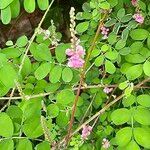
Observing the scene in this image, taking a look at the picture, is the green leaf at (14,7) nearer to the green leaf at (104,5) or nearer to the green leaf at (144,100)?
the green leaf at (104,5)

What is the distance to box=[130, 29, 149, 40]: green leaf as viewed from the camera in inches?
62.0

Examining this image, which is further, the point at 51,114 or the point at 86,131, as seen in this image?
the point at 86,131

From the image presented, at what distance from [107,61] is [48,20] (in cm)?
126

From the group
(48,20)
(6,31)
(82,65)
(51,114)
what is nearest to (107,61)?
(82,65)

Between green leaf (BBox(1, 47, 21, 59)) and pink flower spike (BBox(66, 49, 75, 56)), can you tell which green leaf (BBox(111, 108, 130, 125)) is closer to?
pink flower spike (BBox(66, 49, 75, 56))

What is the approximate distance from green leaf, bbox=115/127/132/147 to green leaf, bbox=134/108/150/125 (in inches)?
1.8

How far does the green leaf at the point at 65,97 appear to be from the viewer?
137 cm

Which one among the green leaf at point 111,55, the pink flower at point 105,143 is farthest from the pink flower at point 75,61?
the pink flower at point 105,143

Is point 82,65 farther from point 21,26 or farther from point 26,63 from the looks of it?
point 21,26

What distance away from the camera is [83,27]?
1.62 meters

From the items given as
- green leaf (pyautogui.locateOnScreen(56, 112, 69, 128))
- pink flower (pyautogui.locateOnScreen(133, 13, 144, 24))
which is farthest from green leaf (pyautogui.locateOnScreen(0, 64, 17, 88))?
pink flower (pyautogui.locateOnScreen(133, 13, 144, 24))

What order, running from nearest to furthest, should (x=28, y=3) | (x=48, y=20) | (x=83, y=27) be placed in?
(x=28, y=3) < (x=83, y=27) < (x=48, y=20)

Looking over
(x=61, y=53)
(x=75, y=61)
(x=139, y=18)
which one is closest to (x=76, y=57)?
(x=75, y=61)

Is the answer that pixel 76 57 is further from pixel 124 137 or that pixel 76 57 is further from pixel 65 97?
pixel 124 137
